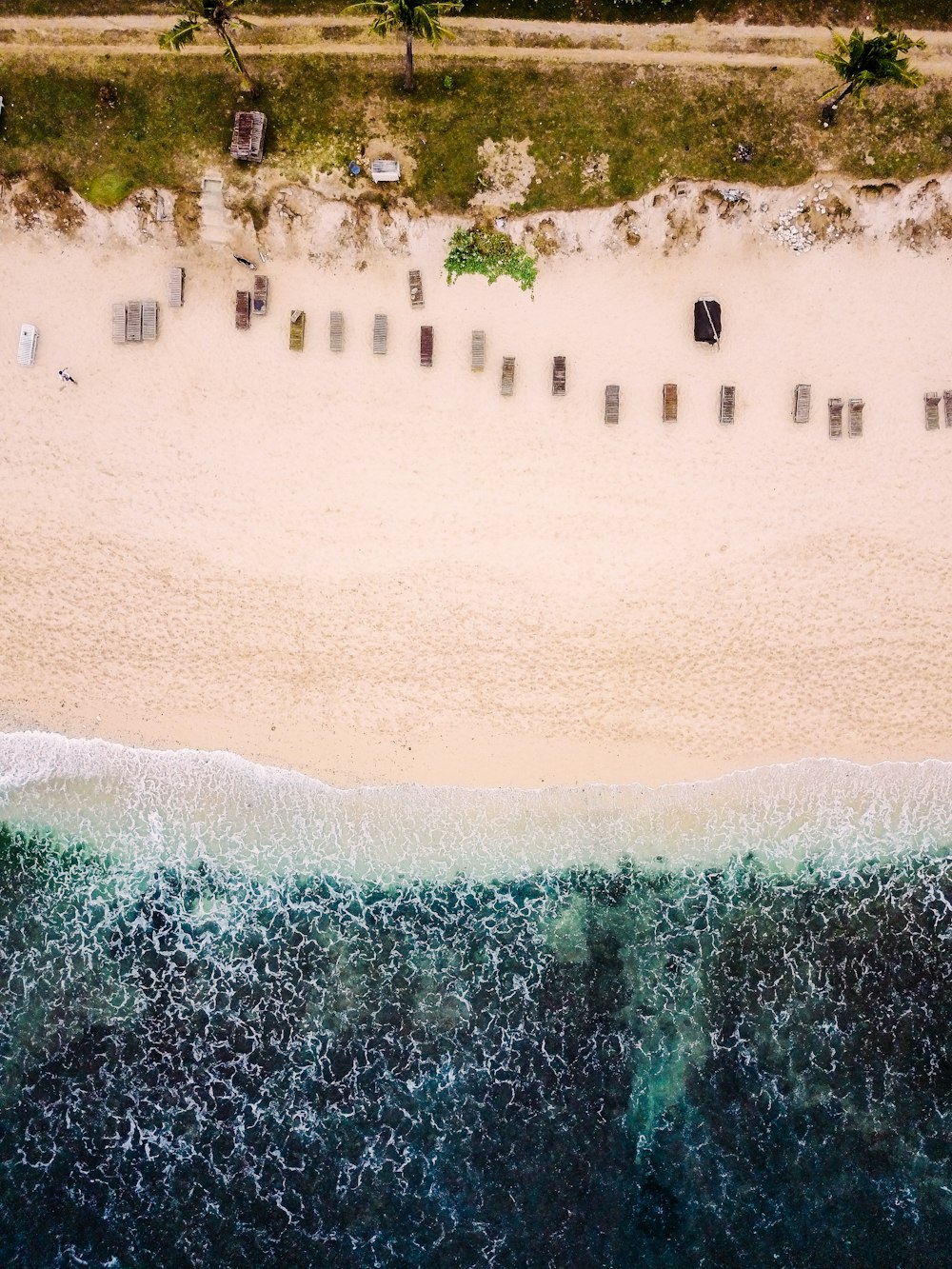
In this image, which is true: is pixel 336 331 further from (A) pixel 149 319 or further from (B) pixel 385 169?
(A) pixel 149 319

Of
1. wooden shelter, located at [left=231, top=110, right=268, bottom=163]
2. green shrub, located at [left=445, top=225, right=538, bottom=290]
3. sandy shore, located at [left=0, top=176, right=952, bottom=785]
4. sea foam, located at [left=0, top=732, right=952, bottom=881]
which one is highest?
wooden shelter, located at [left=231, top=110, right=268, bottom=163]

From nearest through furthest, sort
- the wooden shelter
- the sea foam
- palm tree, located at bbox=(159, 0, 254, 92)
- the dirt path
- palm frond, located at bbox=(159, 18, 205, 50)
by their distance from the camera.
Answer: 1. palm tree, located at bbox=(159, 0, 254, 92)
2. palm frond, located at bbox=(159, 18, 205, 50)
3. the wooden shelter
4. the dirt path
5. the sea foam

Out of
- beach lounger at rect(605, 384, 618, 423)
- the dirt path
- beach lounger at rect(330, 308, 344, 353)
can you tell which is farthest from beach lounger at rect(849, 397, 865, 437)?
beach lounger at rect(330, 308, 344, 353)

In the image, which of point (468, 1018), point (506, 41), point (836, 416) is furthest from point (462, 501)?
point (468, 1018)

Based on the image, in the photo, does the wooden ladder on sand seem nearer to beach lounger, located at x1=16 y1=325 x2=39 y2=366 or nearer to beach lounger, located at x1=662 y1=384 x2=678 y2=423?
beach lounger, located at x1=662 y1=384 x2=678 y2=423

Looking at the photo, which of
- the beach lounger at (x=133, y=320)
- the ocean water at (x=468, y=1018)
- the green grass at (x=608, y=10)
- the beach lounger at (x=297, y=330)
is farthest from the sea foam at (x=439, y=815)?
the green grass at (x=608, y=10)

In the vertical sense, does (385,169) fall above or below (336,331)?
above
